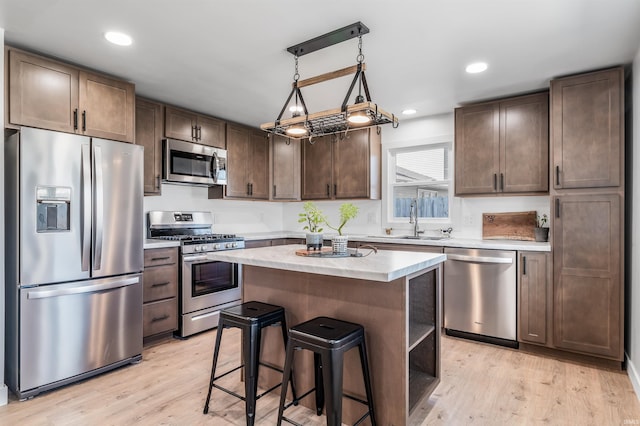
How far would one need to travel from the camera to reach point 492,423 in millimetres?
2143

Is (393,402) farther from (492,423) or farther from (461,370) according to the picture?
(461,370)

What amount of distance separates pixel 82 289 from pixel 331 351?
6.41 feet

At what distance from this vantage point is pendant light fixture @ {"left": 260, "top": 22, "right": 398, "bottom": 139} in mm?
2141

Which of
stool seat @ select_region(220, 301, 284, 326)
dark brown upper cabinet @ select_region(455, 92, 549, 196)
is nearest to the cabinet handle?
stool seat @ select_region(220, 301, 284, 326)

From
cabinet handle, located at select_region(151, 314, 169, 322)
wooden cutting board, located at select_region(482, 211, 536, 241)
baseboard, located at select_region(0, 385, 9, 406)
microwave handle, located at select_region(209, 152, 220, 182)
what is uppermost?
microwave handle, located at select_region(209, 152, 220, 182)

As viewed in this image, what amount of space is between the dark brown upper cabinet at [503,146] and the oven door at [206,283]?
2666mm

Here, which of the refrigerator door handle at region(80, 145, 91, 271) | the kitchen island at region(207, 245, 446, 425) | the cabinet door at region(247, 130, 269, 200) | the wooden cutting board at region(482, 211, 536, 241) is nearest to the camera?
the kitchen island at region(207, 245, 446, 425)

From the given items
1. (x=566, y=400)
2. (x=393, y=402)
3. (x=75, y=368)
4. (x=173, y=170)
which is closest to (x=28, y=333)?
(x=75, y=368)

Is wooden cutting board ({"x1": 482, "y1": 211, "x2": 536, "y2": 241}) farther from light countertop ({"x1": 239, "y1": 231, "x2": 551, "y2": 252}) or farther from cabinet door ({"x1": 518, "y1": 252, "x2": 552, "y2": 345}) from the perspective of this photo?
cabinet door ({"x1": 518, "y1": 252, "x2": 552, "y2": 345})

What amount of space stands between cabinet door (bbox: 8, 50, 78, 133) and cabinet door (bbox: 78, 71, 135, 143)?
0.23ft

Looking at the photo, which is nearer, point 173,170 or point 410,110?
point 173,170

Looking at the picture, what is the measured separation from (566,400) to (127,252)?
3316 mm

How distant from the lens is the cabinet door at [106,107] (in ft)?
9.20

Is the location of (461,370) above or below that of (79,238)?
below
